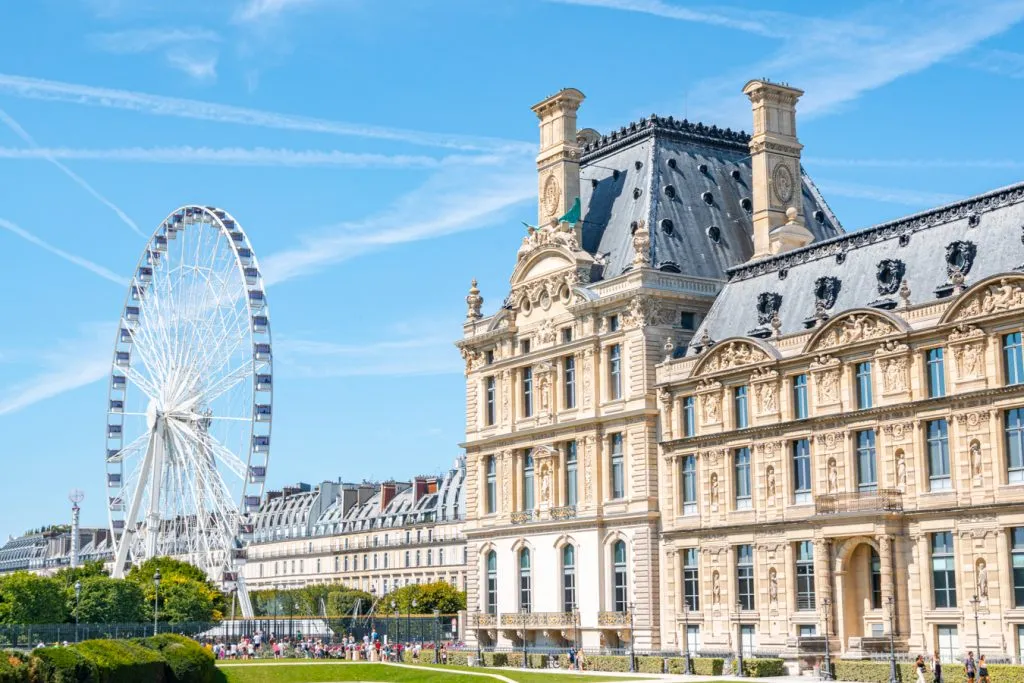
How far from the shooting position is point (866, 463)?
65625mm

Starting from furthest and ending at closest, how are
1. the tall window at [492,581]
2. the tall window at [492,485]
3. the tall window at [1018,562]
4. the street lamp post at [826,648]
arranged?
1. the tall window at [492,485]
2. the tall window at [492,581]
3. the street lamp post at [826,648]
4. the tall window at [1018,562]

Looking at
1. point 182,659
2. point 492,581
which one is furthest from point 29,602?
point 182,659

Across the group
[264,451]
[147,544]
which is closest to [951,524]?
[264,451]

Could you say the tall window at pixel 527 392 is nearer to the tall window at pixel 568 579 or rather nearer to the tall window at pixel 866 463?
the tall window at pixel 568 579

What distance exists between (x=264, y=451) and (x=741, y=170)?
3850 centimetres

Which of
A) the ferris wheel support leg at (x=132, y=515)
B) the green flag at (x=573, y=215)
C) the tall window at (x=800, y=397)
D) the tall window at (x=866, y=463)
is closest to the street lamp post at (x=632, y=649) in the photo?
the tall window at (x=866, y=463)

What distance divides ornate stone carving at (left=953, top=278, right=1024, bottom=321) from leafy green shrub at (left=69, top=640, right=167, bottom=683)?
114 feet

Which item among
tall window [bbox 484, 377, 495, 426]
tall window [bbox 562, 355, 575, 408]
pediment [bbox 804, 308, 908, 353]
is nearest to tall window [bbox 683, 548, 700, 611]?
tall window [bbox 562, 355, 575, 408]

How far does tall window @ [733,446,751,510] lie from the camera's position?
236 ft

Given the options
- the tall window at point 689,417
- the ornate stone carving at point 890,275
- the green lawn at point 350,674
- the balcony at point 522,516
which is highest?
the ornate stone carving at point 890,275

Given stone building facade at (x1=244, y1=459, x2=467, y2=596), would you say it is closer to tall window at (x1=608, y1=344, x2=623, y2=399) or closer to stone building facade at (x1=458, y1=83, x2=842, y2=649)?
stone building facade at (x1=458, y1=83, x2=842, y2=649)

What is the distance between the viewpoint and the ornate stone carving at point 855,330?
6469 cm

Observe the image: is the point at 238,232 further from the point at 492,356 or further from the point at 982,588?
the point at 982,588

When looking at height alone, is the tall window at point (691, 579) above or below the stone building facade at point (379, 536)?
below
